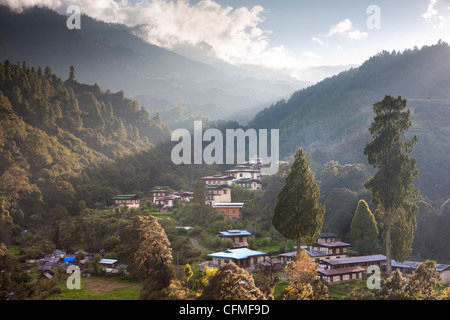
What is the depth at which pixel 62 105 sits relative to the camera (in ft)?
272

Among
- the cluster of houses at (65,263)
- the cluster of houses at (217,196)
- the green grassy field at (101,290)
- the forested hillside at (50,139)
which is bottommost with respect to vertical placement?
the green grassy field at (101,290)

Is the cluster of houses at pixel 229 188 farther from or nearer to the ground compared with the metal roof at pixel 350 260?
farther from the ground

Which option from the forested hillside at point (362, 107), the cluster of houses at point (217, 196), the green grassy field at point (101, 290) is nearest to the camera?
the green grassy field at point (101, 290)

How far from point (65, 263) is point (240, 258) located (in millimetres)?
19147

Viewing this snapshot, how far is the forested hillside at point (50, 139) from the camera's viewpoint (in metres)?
54.6

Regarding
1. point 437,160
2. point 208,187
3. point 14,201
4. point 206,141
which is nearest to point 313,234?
point 208,187

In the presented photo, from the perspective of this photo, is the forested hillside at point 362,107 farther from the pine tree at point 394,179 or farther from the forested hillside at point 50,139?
the pine tree at point 394,179

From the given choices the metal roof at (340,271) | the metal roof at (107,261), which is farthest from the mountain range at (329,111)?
the metal roof at (107,261)

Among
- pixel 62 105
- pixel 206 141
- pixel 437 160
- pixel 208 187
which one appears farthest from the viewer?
pixel 206 141

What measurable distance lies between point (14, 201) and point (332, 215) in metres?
46.2

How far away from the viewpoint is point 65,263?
1448 inches

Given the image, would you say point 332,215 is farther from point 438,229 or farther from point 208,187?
point 208,187

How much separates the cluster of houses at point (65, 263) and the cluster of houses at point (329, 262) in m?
10.4

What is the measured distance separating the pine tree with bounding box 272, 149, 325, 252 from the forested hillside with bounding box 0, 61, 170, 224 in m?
39.2
